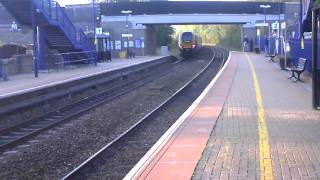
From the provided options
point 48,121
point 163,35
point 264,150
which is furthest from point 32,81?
point 163,35

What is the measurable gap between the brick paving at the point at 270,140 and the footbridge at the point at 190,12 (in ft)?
199

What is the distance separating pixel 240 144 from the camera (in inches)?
390

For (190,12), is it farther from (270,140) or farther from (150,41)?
(270,140)

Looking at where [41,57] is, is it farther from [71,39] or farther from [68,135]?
[68,135]

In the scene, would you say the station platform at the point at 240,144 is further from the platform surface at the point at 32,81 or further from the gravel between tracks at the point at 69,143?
the platform surface at the point at 32,81

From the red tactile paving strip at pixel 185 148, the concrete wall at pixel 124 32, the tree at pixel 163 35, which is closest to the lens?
the red tactile paving strip at pixel 185 148

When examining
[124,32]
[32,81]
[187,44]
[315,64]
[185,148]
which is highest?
[124,32]

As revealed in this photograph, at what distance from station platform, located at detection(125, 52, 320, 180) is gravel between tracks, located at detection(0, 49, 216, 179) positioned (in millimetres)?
1692

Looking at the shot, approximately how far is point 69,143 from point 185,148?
3.68 m

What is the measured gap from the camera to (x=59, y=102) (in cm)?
2166

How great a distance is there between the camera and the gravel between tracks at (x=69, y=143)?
9.91 meters

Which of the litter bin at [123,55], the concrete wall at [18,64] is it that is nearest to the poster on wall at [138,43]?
the litter bin at [123,55]

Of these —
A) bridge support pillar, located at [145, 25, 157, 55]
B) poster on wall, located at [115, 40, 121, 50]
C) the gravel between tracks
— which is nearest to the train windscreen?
bridge support pillar, located at [145, 25, 157, 55]

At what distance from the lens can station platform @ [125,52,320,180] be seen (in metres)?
7.94
